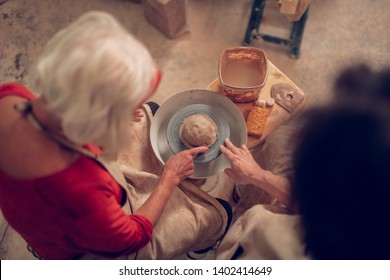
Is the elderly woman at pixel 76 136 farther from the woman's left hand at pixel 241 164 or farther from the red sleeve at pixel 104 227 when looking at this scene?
the woman's left hand at pixel 241 164

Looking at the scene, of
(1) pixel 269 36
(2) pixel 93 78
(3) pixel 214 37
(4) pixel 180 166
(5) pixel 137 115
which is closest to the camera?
(2) pixel 93 78

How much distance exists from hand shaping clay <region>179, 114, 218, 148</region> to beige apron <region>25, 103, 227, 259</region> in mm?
177

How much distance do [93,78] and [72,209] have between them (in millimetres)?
395

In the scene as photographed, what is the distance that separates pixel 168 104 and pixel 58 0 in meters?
1.67

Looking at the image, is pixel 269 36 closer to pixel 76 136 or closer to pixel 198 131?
pixel 198 131

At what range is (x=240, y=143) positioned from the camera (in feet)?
4.75

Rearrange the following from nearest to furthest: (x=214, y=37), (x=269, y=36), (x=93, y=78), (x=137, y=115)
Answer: (x=93, y=78) → (x=137, y=115) → (x=269, y=36) → (x=214, y=37)

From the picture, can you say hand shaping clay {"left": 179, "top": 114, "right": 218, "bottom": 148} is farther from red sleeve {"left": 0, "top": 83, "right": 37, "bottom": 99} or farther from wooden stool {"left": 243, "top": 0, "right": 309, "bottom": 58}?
wooden stool {"left": 243, "top": 0, "right": 309, "bottom": 58}

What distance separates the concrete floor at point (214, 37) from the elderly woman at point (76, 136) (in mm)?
1276

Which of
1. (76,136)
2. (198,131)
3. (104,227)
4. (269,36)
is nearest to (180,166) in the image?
(198,131)

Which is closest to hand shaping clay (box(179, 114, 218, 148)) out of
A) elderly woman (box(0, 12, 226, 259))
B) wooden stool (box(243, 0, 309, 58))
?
elderly woman (box(0, 12, 226, 259))

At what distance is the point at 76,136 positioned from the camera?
0.83 m

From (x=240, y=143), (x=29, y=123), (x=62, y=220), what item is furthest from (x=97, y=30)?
(x=240, y=143)

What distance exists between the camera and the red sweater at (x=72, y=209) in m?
0.90
